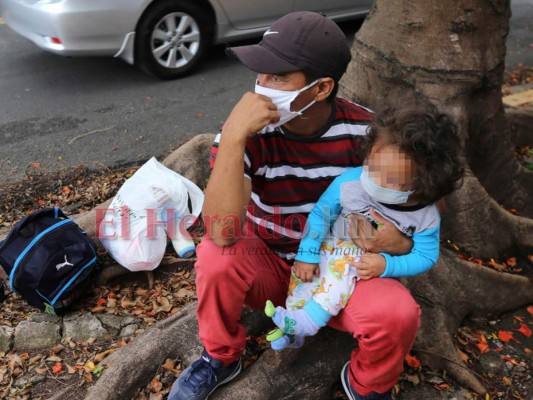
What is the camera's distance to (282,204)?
2.27m

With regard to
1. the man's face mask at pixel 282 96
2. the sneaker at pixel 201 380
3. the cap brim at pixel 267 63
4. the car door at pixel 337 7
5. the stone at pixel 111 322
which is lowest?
the stone at pixel 111 322

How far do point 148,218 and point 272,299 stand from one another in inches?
48.7

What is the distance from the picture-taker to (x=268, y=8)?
19.9ft

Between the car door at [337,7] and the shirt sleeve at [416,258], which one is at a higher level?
the car door at [337,7]

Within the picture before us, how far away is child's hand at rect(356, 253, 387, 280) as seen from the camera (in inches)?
78.9

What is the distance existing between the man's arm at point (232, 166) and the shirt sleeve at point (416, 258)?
0.63m

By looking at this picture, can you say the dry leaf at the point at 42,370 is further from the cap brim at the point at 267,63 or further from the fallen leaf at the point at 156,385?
the cap brim at the point at 267,63

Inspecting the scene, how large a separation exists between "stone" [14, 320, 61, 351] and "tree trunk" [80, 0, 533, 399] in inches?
18.8

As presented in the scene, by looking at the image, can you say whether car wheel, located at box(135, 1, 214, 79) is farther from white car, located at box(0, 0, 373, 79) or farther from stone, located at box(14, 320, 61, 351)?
stone, located at box(14, 320, 61, 351)

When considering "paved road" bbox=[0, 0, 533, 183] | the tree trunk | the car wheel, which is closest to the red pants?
the tree trunk

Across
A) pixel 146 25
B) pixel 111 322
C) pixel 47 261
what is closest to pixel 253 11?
pixel 146 25

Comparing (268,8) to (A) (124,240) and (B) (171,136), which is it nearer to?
(B) (171,136)

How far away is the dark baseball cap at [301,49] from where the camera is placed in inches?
77.1

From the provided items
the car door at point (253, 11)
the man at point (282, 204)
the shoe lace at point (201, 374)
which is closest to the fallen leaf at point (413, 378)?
the man at point (282, 204)
